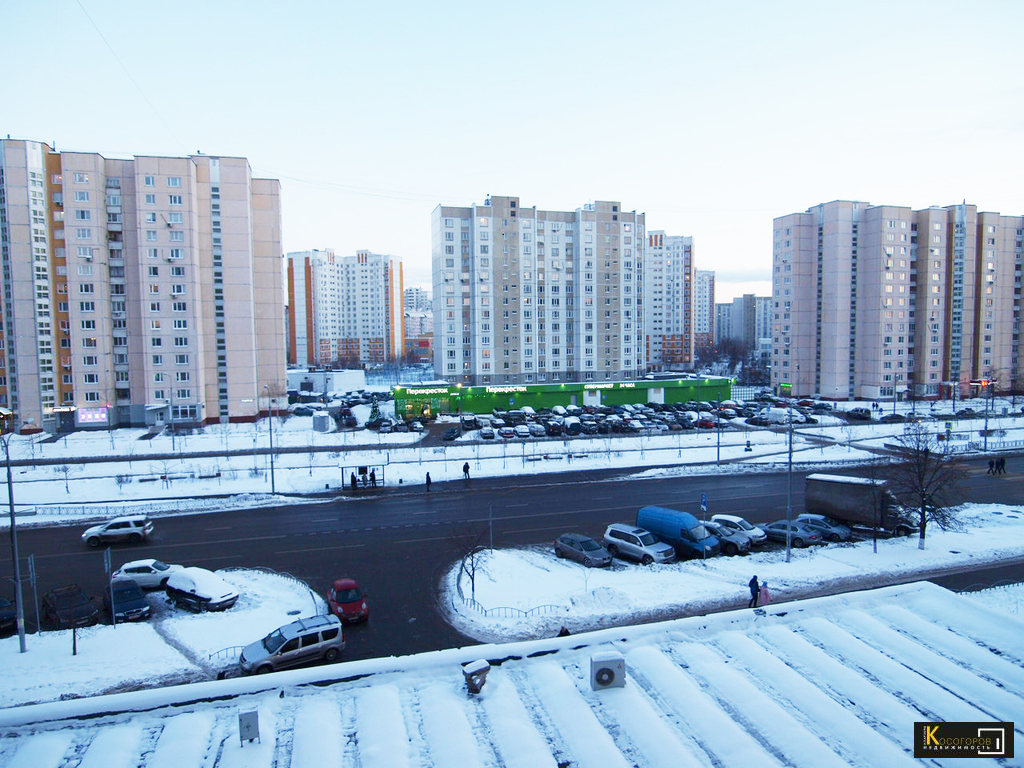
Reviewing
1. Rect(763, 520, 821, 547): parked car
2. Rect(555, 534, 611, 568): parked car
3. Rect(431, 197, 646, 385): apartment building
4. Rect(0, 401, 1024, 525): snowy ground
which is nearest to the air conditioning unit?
Rect(555, 534, 611, 568): parked car

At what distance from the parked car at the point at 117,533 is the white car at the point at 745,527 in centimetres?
2208

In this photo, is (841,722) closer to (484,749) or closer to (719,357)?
(484,749)

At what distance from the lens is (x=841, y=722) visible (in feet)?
24.0

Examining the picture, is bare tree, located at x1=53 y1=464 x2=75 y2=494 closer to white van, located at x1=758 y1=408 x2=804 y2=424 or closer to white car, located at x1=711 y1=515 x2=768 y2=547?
white car, located at x1=711 y1=515 x2=768 y2=547

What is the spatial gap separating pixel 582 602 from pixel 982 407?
63.3 m

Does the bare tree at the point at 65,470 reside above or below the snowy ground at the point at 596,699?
below

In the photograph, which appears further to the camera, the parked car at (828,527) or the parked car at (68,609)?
the parked car at (828,527)

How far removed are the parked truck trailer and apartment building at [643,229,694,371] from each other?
10897 centimetres

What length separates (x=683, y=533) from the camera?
2128 cm

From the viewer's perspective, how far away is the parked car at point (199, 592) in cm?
1703

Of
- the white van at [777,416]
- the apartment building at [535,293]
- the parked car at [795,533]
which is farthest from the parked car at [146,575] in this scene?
the apartment building at [535,293]

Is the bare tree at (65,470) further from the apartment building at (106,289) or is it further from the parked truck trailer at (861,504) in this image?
the parked truck trailer at (861,504)

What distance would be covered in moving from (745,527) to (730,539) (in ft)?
4.01

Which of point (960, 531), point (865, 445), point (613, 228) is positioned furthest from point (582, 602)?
point (613, 228)
